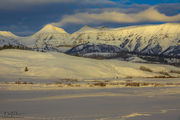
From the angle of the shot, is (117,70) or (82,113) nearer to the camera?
(82,113)

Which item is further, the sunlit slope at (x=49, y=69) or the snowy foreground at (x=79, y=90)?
the sunlit slope at (x=49, y=69)

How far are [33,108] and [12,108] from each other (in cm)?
112

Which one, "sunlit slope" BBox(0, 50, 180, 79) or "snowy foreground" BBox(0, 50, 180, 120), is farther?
"sunlit slope" BBox(0, 50, 180, 79)

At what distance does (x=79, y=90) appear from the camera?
104 feet

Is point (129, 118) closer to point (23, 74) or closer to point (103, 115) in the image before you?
point (103, 115)

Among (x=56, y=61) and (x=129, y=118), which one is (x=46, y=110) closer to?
(x=129, y=118)

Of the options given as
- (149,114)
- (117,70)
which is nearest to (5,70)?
(117,70)

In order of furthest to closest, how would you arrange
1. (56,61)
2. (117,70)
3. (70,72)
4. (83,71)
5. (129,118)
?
(117,70) < (56,61) < (83,71) < (70,72) < (129,118)

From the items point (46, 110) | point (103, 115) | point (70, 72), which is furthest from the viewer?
point (70, 72)

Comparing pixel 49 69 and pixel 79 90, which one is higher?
pixel 79 90

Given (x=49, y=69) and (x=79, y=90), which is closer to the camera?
(x=79, y=90)

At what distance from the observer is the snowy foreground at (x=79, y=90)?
15.6m

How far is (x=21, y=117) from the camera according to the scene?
14023 mm

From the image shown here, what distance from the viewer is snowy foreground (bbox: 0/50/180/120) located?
15.6 meters
